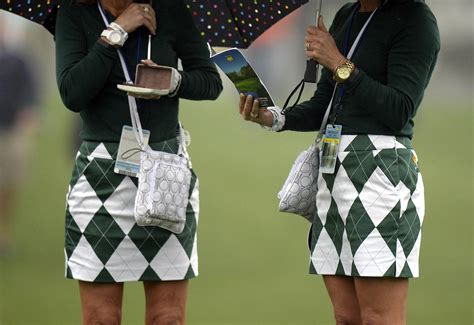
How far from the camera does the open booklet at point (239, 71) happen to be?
3275 mm

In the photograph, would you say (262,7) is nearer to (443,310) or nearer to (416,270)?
(416,270)

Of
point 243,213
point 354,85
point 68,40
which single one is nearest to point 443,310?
point 243,213

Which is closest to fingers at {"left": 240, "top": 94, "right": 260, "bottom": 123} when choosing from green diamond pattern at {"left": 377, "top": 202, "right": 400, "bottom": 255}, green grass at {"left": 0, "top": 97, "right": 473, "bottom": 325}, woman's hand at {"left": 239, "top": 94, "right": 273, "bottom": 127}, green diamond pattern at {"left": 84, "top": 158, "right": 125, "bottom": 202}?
woman's hand at {"left": 239, "top": 94, "right": 273, "bottom": 127}

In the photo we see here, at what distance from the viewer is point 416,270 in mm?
3154

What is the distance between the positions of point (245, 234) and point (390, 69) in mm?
2121

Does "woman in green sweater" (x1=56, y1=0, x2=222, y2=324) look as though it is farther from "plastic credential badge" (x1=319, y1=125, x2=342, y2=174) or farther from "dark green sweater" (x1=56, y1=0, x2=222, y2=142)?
"plastic credential badge" (x1=319, y1=125, x2=342, y2=174)

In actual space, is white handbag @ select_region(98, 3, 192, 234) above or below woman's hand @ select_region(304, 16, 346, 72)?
below

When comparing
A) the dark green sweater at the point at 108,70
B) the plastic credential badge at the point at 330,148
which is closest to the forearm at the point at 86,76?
the dark green sweater at the point at 108,70

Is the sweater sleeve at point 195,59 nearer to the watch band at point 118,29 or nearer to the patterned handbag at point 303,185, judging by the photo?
the watch band at point 118,29

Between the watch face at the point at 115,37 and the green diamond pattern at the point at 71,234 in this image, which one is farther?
the green diamond pattern at the point at 71,234

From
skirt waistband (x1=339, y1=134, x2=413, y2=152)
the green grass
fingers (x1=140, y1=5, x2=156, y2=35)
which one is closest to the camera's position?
skirt waistband (x1=339, y1=134, x2=413, y2=152)

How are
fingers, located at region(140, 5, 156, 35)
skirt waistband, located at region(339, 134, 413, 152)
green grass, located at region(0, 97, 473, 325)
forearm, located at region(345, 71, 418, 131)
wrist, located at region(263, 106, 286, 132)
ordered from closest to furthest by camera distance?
forearm, located at region(345, 71, 418, 131) < skirt waistband, located at region(339, 134, 413, 152) < fingers, located at region(140, 5, 156, 35) < wrist, located at region(263, 106, 286, 132) < green grass, located at region(0, 97, 473, 325)

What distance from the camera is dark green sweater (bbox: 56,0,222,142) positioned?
10.5ft

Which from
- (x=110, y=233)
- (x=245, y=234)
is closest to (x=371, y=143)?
(x=110, y=233)
